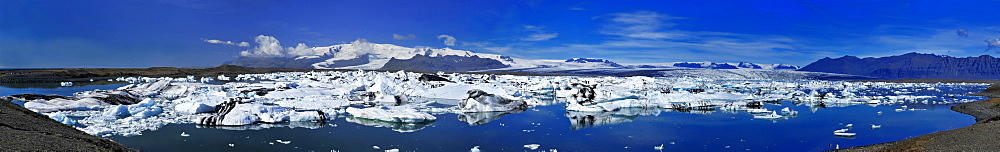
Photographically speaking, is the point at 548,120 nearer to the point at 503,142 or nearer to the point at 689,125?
the point at 689,125

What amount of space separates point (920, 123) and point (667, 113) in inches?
236

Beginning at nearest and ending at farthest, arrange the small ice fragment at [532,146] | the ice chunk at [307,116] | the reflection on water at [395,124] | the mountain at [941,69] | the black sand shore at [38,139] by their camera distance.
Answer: the black sand shore at [38,139] → the small ice fragment at [532,146] → the reflection on water at [395,124] → the ice chunk at [307,116] → the mountain at [941,69]

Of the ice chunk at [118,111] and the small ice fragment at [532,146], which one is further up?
the ice chunk at [118,111]

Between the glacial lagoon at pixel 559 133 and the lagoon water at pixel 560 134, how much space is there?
0.02 m

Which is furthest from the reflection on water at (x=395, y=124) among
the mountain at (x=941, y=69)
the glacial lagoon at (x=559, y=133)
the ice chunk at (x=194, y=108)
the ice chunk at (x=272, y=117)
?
the mountain at (x=941, y=69)

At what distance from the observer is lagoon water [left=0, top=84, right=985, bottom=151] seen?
9.42 meters

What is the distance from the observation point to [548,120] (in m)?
14.0

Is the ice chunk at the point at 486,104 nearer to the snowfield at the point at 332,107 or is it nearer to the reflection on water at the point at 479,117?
the snowfield at the point at 332,107

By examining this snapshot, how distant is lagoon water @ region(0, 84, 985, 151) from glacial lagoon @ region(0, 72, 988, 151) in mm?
18

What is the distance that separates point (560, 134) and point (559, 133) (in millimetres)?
164

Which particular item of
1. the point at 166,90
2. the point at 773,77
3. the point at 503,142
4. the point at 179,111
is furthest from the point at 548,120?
the point at 773,77

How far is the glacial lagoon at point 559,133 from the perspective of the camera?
9445mm

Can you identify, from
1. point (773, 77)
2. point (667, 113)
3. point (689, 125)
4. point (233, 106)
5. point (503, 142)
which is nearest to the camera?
point (503, 142)

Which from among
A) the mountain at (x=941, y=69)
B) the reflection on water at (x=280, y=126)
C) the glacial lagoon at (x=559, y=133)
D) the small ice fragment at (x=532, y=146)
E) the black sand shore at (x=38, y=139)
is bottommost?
the small ice fragment at (x=532, y=146)
